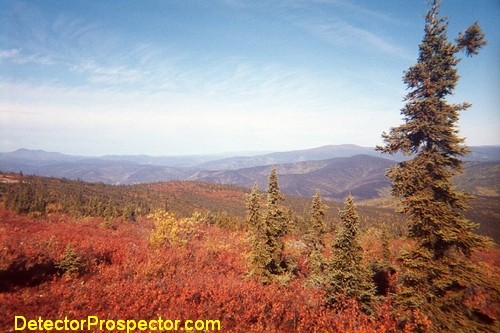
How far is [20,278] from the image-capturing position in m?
10.2

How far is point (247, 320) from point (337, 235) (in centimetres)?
644

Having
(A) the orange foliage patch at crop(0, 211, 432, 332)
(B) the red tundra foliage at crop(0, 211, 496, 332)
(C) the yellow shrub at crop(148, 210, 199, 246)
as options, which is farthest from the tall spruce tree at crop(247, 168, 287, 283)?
(C) the yellow shrub at crop(148, 210, 199, 246)

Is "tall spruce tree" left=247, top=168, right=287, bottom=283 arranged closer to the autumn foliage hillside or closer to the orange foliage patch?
the autumn foliage hillside

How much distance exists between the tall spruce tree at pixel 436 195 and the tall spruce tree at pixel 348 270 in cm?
163

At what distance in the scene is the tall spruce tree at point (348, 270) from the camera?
12.3 metres

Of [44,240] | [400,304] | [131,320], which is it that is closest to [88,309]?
[131,320]

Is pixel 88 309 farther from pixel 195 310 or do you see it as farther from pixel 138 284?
pixel 195 310

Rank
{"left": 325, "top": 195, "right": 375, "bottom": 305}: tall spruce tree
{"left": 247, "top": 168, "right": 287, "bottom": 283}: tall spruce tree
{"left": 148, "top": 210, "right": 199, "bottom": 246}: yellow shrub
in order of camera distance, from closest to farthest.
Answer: {"left": 325, "top": 195, "right": 375, "bottom": 305}: tall spruce tree → {"left": 247, "top": 168, "right": 287, "bottom": 283}: tall spruce tree → {"left": 148, "top": 210, "right": 199, "bottom": 246}: yellow shrub

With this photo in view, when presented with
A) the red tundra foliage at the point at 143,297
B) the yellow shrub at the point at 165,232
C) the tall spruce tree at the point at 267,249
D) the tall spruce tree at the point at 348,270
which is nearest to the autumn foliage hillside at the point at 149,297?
the red tundra foliage at the point at 143,297

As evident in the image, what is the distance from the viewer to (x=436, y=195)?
470 inches

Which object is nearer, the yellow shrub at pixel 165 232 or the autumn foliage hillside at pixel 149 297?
the autumn foliage hillside at pixel 149 297

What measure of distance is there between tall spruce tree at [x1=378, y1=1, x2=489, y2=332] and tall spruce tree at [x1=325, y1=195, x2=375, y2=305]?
5.35 feet

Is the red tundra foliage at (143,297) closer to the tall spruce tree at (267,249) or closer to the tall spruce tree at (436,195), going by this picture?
the tall spruce tree at (436,195)

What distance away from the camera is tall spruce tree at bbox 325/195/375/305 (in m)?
12.3
